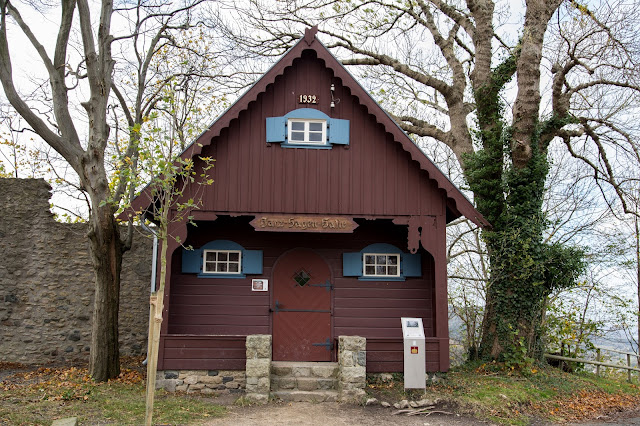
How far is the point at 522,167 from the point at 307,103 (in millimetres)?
5027

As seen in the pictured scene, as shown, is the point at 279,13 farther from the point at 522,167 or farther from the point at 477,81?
the point at 522,167

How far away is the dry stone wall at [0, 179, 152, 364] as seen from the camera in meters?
12.3

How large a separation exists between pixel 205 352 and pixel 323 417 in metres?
2.71

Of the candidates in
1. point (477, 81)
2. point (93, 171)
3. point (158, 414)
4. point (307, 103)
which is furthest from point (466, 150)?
point (158, 414)

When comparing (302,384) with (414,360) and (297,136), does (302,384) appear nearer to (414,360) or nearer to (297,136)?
(414,360)

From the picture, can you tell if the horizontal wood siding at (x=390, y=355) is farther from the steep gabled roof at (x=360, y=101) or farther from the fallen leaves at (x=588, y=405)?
the steep gabled roof at (x=360, y=101)

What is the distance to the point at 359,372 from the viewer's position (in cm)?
920

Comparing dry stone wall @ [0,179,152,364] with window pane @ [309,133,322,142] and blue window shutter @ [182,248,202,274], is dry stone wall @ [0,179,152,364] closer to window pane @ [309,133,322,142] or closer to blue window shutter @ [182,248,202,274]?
blue window shutter @ [182,248,202,274]

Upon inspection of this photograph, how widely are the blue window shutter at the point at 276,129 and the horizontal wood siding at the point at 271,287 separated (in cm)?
192

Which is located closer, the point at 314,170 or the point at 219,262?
the point at 314,170

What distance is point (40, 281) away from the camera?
12.6 meters

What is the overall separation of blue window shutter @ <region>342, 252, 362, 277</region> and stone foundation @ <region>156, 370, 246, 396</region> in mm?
2873

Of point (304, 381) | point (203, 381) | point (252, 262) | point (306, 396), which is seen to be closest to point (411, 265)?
point (252, 262)

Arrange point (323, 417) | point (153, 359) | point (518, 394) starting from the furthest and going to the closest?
point (518, 394), point (323, 417), point (153, 359)
